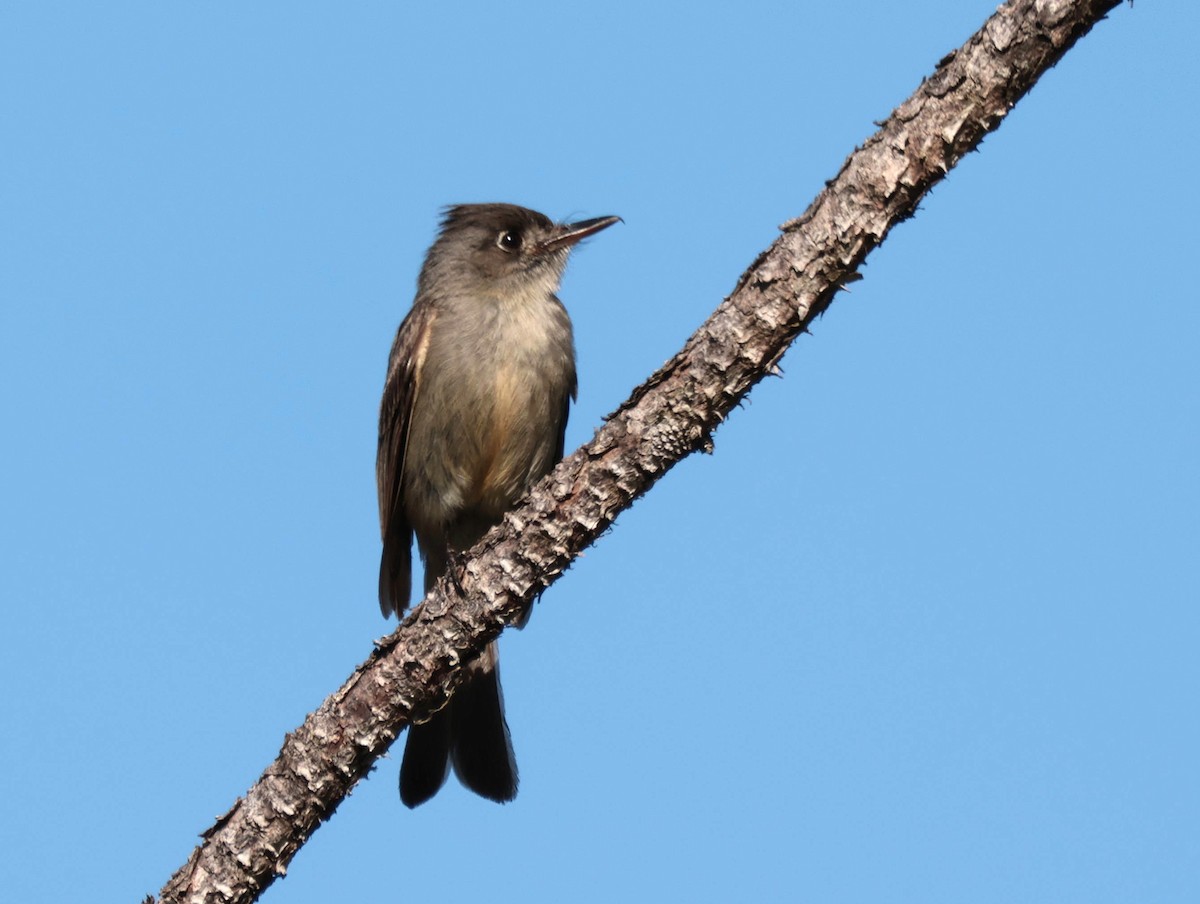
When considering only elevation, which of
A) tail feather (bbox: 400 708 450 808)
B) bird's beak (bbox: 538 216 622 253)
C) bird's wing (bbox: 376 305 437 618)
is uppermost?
bird's beak (bbox: 538 216 622 253)

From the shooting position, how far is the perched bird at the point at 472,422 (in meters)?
7.02

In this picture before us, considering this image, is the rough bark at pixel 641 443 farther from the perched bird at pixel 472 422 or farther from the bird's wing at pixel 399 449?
the bird's wing at pixel 399 449

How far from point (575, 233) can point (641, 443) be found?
3099mm

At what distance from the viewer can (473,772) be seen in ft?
22.9

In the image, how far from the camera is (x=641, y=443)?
5066 mm

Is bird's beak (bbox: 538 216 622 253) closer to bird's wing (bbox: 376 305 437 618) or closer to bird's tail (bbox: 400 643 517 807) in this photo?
bird's wing (bbox: 376 305 437 618)

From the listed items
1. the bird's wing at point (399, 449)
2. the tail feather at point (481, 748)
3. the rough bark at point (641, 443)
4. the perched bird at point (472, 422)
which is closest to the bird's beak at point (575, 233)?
the perched bird at point (472, 422)

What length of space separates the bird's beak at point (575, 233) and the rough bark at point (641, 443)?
2872 mm

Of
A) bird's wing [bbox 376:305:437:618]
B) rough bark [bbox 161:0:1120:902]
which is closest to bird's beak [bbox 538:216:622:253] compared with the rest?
bird's wing [bbox 376:305:437:618]

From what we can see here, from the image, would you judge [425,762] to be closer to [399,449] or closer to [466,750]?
[466,750]

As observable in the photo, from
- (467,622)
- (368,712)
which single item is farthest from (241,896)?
(467,622)

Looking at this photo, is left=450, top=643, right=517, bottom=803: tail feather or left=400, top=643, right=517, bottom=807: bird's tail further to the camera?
left=450, top=643, right=517, bottom=803: tail feather

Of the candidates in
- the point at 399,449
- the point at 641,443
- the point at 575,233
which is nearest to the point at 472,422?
the point at 399,449

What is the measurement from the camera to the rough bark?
4.54 metres
